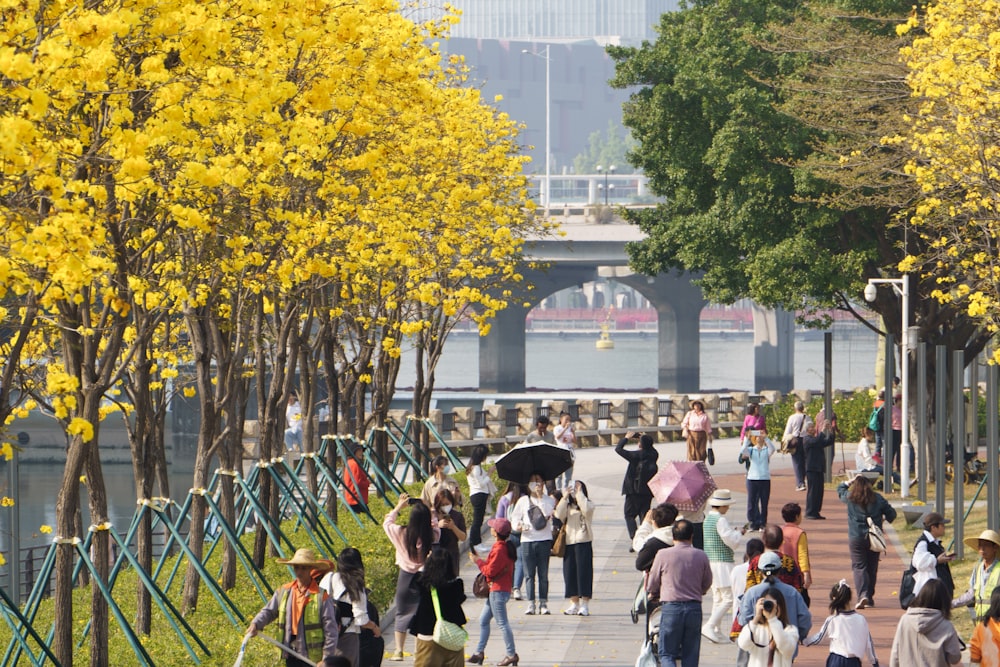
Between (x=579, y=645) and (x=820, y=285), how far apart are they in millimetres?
16138

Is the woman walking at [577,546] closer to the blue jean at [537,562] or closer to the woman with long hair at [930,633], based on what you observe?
the blue jean at [537,562]

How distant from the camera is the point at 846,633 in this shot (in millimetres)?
11898

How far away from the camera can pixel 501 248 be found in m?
27.1

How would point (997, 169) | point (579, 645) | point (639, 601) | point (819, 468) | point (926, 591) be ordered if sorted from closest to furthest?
point (926, 591) → point (639, 601) → point (579, 645) → point (997, 169) → point (819, 468)

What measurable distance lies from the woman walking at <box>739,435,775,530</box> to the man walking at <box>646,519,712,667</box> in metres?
9.49

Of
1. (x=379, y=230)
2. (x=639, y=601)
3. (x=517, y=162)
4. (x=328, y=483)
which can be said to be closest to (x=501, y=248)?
(x=517, y=162)

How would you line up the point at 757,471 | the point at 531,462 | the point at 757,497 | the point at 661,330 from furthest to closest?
the point at 661,330, the point at 757,497, the point at 757,471, the point at 531,462

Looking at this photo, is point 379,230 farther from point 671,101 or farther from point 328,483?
point 671,101

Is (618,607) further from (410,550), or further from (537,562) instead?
(410,550)

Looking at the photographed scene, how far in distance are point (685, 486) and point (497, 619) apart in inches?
134

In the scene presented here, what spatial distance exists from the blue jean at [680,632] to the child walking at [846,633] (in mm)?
1281

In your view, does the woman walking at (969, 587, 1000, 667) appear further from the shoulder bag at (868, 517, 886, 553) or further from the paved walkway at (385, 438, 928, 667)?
the shoulder bag at (868, 517, 886, 553)

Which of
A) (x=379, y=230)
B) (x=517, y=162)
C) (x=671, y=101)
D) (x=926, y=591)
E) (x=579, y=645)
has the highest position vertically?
(x=671, y=101)

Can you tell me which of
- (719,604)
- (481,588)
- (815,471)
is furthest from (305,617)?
(815,471)
